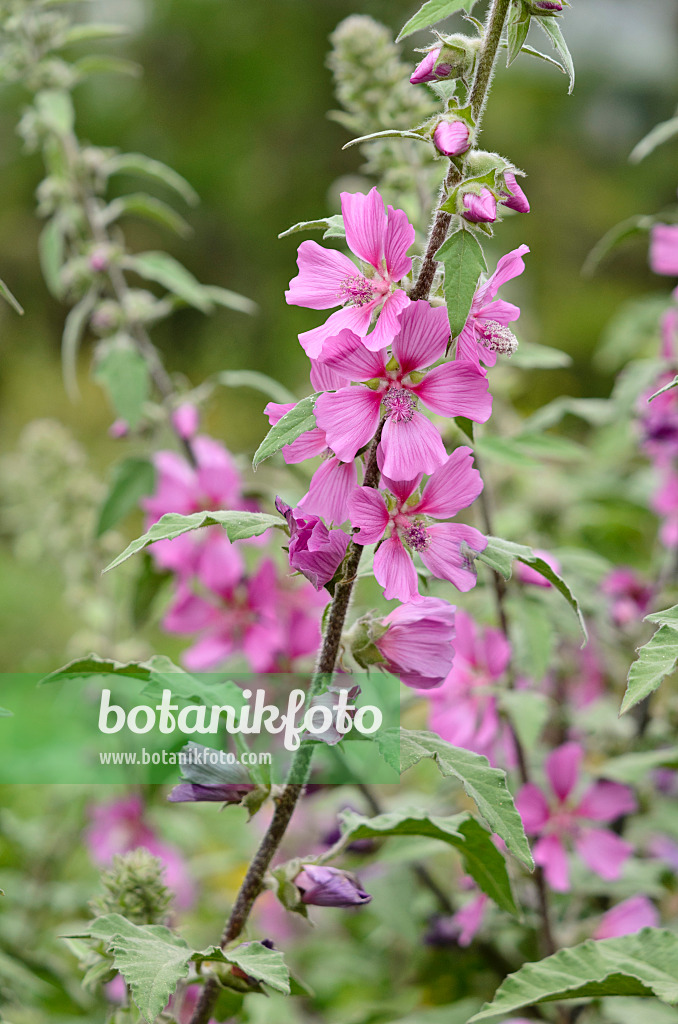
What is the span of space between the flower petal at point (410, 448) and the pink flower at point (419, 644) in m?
0.08

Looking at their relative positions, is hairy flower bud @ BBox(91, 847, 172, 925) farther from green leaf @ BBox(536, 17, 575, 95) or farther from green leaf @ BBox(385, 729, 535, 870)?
green leaf @ BBox(536, 17, 575, 95)

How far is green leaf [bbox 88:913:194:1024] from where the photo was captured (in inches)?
15.3

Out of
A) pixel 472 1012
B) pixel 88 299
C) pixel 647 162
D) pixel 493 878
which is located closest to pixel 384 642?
pixel 493 878

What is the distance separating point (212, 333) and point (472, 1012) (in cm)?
411

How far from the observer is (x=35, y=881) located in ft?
3.47

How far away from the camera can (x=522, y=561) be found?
0.45 meters

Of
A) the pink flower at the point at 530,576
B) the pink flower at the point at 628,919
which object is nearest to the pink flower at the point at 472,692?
the pink flower at the point at 530,576

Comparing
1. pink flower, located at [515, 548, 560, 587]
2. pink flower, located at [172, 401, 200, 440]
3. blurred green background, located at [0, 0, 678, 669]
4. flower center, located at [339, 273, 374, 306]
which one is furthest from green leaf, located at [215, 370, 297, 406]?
blurred green background, located at [0, 0, 678, 669]

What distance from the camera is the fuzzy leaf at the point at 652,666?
399 mm

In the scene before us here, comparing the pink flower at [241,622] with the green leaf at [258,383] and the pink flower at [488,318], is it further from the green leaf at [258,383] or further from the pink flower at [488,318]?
the pink flower at [488,318]

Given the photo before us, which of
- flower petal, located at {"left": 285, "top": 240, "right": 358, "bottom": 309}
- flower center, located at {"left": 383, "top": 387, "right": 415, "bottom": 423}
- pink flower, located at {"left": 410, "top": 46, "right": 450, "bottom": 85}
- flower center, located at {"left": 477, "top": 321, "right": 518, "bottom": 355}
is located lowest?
flower center, located at {"left": 383, "top": 387, "right": 415, "bottom": 423}

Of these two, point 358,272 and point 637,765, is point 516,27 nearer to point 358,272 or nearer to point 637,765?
point 358,272

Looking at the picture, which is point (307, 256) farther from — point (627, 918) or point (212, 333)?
point (212, 333)

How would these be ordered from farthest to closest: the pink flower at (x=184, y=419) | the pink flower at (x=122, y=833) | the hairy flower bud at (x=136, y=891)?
the pink flower at (x=122, y=833) → the pink flower at (x=184, y=419) → the hairy flower bud at (x=136, y=891)
